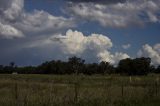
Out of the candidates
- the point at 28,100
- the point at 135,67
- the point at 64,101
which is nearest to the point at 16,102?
Result: the point at 28,100

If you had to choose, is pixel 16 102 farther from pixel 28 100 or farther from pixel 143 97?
pixel 143 97

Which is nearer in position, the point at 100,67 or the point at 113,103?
the point at 113,103

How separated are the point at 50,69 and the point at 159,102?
148989mm

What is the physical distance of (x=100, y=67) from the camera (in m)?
164

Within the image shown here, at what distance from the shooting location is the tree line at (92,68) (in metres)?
146

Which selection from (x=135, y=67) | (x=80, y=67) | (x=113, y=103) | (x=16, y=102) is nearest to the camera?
(x=16, y=102)

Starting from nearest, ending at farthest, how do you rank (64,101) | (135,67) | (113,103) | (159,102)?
(64,101)
(113,103)
(159,102)
(135,67)

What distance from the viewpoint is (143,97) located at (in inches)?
1029

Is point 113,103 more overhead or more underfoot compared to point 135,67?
more underfoot

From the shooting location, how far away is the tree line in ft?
478

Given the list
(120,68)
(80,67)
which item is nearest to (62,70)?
(80,67)

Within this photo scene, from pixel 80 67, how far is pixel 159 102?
13650 cm

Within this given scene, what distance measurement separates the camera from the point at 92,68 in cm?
16300

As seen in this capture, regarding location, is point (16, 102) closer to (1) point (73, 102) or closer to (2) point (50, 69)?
(1) point (73, 102)
